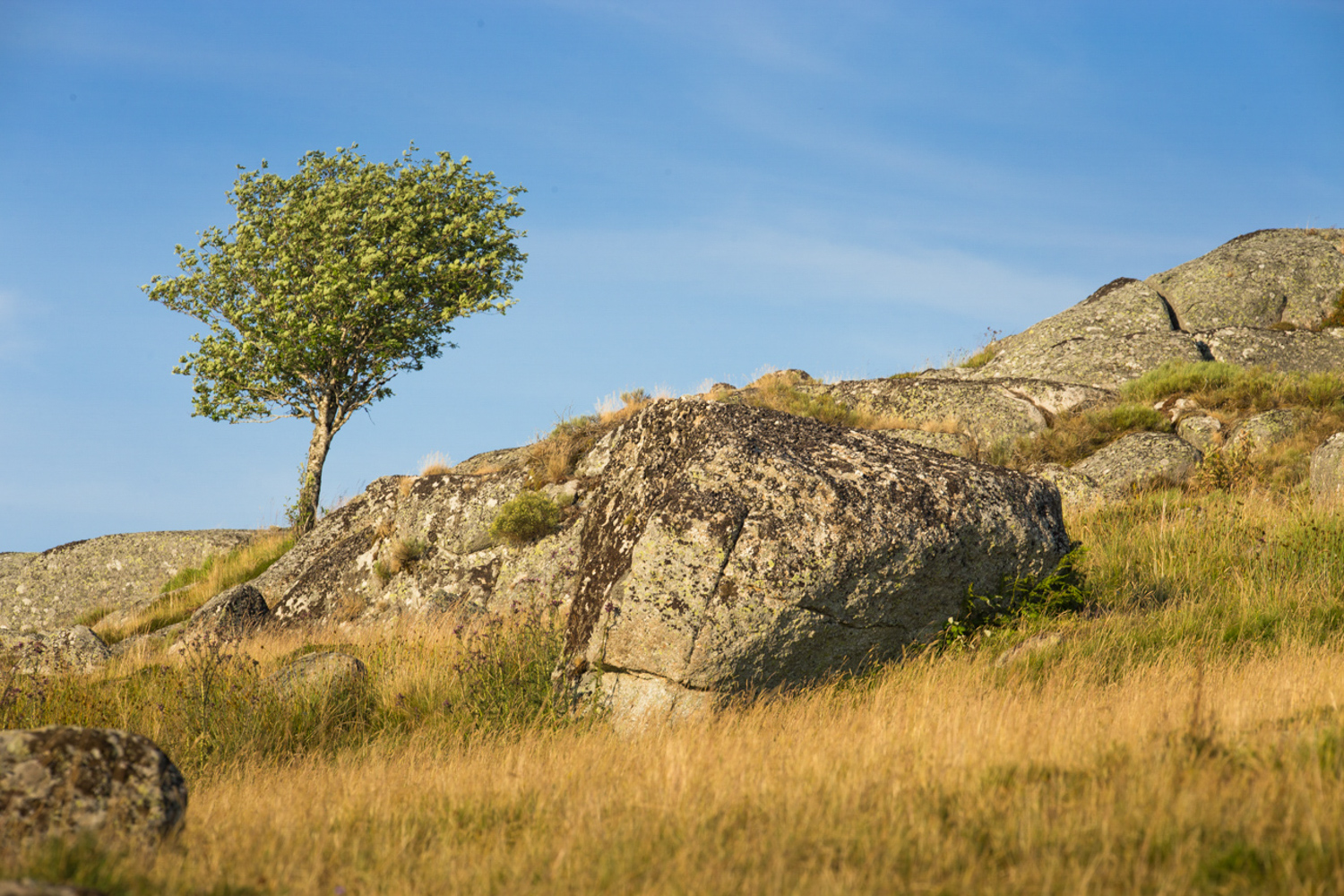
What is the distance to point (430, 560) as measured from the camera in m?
16.8

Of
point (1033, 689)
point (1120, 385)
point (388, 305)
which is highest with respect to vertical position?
point (388, 305)

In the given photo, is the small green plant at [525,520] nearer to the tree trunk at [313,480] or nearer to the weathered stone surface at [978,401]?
the weathered stone surface at [978,401]

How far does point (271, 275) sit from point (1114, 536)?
22.7 metres

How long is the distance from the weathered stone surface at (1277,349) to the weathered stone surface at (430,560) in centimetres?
1833

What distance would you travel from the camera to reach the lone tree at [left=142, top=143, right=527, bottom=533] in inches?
982

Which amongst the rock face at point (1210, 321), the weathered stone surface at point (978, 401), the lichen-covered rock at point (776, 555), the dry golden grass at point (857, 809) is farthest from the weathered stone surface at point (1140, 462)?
the dry golden grass at point (857, 809)

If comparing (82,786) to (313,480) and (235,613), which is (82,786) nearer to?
(235,613)

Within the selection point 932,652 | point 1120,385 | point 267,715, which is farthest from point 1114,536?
point 1120,385

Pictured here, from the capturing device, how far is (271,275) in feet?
83.8

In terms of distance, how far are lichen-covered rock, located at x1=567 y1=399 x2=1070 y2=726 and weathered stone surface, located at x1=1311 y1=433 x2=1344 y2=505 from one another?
25.7 feet

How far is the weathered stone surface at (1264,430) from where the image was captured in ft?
55.2

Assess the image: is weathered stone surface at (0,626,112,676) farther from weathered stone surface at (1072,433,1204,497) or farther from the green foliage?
weathered stone surface at (1072,433,1204,497)

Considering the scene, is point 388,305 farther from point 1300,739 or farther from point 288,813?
point 1300,739

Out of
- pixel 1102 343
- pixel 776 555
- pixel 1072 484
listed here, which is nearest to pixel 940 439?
pixel 1072 484
